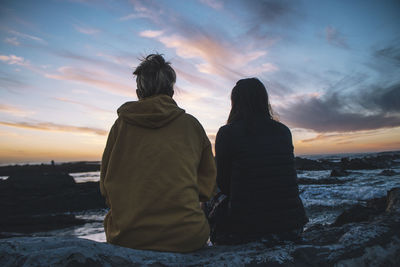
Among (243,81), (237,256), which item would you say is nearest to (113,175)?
(237,256)

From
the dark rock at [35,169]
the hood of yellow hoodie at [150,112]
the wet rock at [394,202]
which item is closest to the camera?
the hood of yellow hoodie at [150,112]

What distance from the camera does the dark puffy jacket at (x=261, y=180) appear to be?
2154 millimetres

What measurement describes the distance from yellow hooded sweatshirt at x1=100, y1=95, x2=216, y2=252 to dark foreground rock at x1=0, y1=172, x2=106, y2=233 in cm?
724

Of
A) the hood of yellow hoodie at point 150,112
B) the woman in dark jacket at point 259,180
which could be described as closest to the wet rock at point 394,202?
the woman in dark jacket at point 259,180

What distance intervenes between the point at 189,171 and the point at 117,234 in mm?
687

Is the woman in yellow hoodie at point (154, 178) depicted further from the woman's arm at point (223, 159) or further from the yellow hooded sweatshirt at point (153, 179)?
the woman's arm at point (223, 159)

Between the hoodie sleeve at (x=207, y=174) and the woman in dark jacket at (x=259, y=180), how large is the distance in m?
0.23

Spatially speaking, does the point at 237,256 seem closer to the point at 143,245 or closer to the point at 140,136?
the point at 143,245

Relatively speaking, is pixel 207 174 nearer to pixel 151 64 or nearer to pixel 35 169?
pixel 151 64

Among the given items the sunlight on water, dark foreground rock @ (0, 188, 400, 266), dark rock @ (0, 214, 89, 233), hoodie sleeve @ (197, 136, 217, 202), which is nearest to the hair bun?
hoodie sleeve @ (197, 136, 217, 202)

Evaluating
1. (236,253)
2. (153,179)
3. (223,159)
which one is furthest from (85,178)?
(236,253)

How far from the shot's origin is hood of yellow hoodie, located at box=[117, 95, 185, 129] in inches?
70.5

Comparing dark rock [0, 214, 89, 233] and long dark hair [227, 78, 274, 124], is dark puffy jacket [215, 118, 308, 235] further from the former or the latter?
dark rock [0, 214, 89, 233]

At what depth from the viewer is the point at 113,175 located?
1.77m
